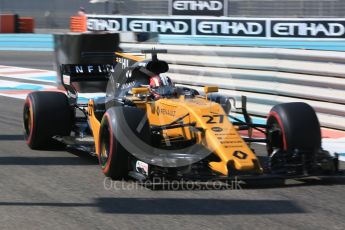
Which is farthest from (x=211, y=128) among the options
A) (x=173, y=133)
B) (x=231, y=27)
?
(x=231, y=27)

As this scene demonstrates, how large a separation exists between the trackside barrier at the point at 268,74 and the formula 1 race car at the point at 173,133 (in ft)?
8.56

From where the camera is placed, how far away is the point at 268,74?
33.6 feet

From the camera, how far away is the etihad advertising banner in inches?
842

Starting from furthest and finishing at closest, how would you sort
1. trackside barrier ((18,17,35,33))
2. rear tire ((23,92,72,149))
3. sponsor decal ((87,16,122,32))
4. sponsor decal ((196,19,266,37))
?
trackside barrier ((18,17,35,33)), sponsor decal ((87,16,122,32)), sponsor decal ((196,19,266,37)), rear tire ((23,92,72,149))

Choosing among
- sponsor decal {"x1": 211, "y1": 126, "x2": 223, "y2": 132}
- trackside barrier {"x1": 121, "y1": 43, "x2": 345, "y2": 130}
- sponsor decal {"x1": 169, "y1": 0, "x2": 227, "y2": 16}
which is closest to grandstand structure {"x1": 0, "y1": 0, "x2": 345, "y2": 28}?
sponsor decal {"x1": 169, "y1": 0, "x2": 227, "y2": 16}

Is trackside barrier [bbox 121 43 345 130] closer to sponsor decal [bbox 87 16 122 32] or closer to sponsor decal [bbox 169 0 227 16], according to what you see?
sponsor decal [bbox 87 16 122 32]

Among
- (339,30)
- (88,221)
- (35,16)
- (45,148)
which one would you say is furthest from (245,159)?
(35,16)

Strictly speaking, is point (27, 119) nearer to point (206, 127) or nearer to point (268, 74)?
point (206, 127)

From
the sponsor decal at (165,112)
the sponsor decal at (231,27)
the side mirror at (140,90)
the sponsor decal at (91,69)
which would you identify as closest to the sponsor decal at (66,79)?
the sponsor decal at (91,69)

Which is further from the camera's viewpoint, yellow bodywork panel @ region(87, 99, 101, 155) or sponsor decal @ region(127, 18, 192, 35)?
sponsor decal @ region(127, 18, 192, 35)

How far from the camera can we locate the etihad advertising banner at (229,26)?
21384 mm

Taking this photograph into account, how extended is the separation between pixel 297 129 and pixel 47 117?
2853 millimetres

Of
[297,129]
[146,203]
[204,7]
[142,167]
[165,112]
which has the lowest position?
[146,203]

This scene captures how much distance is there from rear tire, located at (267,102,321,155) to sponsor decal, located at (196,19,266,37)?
16.4 m
